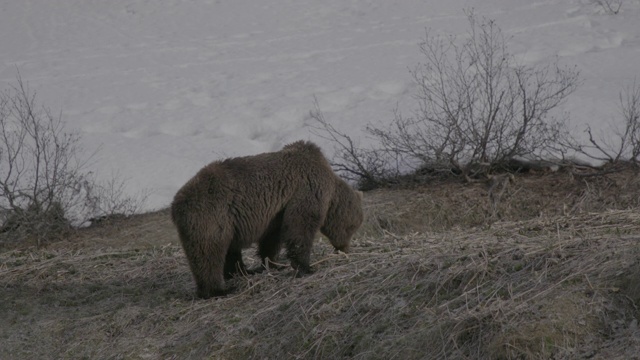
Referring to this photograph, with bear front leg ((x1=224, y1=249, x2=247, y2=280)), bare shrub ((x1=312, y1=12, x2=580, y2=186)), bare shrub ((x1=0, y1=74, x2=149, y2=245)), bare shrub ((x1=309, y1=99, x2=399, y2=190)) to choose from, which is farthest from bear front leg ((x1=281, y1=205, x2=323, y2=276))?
bare shrub ((x1=0, y1=74, x2=149, y2=245))

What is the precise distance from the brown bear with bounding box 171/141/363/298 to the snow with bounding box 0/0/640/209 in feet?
23.8

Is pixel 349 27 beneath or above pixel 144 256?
above

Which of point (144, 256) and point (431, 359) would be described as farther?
point (144, 256)

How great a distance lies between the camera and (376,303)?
7375mm

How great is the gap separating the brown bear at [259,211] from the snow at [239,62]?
7.25 m

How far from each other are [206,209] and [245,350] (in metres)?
1.42

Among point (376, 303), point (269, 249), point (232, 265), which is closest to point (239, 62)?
point (269, 249)

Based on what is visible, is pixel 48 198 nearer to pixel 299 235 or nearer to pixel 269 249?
pixel 269 249

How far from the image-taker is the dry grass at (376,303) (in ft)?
21.3

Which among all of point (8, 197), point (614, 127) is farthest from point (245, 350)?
point (614, 127)

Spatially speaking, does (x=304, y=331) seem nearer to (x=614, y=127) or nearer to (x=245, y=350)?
(x=245, y=350)

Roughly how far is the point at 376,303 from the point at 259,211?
1724mm

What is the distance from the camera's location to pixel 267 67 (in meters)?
22.6

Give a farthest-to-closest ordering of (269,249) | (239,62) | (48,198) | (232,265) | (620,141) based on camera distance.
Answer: (239,62)
(620,141)
(48,198)
(269,249)
(232,265)
